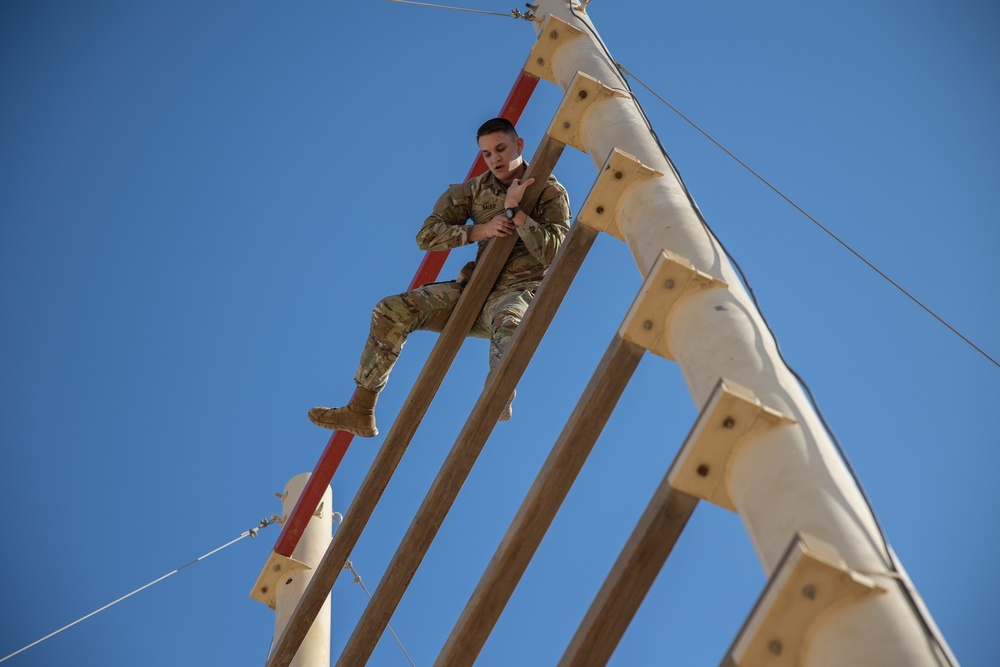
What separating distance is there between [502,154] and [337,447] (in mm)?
1850

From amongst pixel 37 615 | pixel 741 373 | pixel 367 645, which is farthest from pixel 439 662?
pixel 37 615

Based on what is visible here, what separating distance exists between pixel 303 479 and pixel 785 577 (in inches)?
196

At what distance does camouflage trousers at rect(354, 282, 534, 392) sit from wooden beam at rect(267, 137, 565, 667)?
12 centimetres

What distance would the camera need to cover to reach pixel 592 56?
4.21 metres

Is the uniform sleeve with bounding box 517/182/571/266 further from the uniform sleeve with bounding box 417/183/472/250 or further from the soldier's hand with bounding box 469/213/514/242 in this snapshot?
the uniform sleeve with bounding box 417/183/472/250

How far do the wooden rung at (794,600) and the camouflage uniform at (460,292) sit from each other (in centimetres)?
255

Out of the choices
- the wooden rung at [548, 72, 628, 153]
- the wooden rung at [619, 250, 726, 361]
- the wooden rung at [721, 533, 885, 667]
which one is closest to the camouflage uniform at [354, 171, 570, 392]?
the wooden rung at [548, 72, 628, 153]

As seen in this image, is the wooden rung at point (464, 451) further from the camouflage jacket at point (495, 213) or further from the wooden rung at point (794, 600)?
the wooden rung at point (794, 600)

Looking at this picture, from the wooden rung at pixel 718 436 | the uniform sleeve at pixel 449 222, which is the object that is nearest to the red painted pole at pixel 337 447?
the uniform sleeve at pixel 449 222

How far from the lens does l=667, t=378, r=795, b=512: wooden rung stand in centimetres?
190

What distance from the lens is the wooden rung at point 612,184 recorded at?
3039 millimetres

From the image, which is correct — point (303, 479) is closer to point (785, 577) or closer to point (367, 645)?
point (367, 645)

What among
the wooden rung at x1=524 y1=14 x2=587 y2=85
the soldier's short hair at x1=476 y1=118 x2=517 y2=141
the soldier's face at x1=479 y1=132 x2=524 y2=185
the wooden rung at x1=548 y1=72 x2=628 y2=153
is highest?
the wooden rung at x1=524 y1=14 x2=587 y2=85

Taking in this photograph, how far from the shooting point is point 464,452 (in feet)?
11.1
